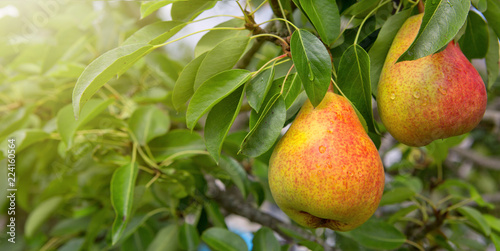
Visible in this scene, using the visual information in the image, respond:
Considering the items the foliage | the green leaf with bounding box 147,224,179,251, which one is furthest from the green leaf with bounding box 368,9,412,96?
the green leaf with bounding box 147,224,179,251

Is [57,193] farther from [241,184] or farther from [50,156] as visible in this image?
[241,184]

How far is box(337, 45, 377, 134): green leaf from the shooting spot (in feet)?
1.95

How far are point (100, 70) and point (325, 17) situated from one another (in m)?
0.35

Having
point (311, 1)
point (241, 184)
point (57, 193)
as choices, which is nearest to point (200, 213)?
point (241, 184)

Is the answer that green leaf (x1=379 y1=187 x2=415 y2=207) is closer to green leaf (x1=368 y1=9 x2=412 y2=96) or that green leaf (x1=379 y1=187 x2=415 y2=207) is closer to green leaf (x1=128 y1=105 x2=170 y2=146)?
green leaf (x1=368 y1=9 x2=412 y2=96)

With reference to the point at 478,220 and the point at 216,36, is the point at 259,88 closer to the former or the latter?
the point at 216,36

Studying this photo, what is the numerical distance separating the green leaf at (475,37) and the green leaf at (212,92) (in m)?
0.44

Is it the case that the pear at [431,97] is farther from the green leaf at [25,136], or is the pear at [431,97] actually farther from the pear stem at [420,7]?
the green leaf at [25,136]

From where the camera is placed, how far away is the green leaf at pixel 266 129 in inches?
21.7

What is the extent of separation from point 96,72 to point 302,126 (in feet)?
1.02

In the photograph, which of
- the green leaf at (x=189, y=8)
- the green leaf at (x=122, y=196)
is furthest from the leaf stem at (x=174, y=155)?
the green leaf at (x=189, y=8)

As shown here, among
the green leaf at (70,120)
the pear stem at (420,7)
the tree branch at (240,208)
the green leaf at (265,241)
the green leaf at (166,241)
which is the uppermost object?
the pear stem at (420,7)

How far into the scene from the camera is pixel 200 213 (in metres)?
1.16

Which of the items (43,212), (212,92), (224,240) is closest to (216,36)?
(212,92)
